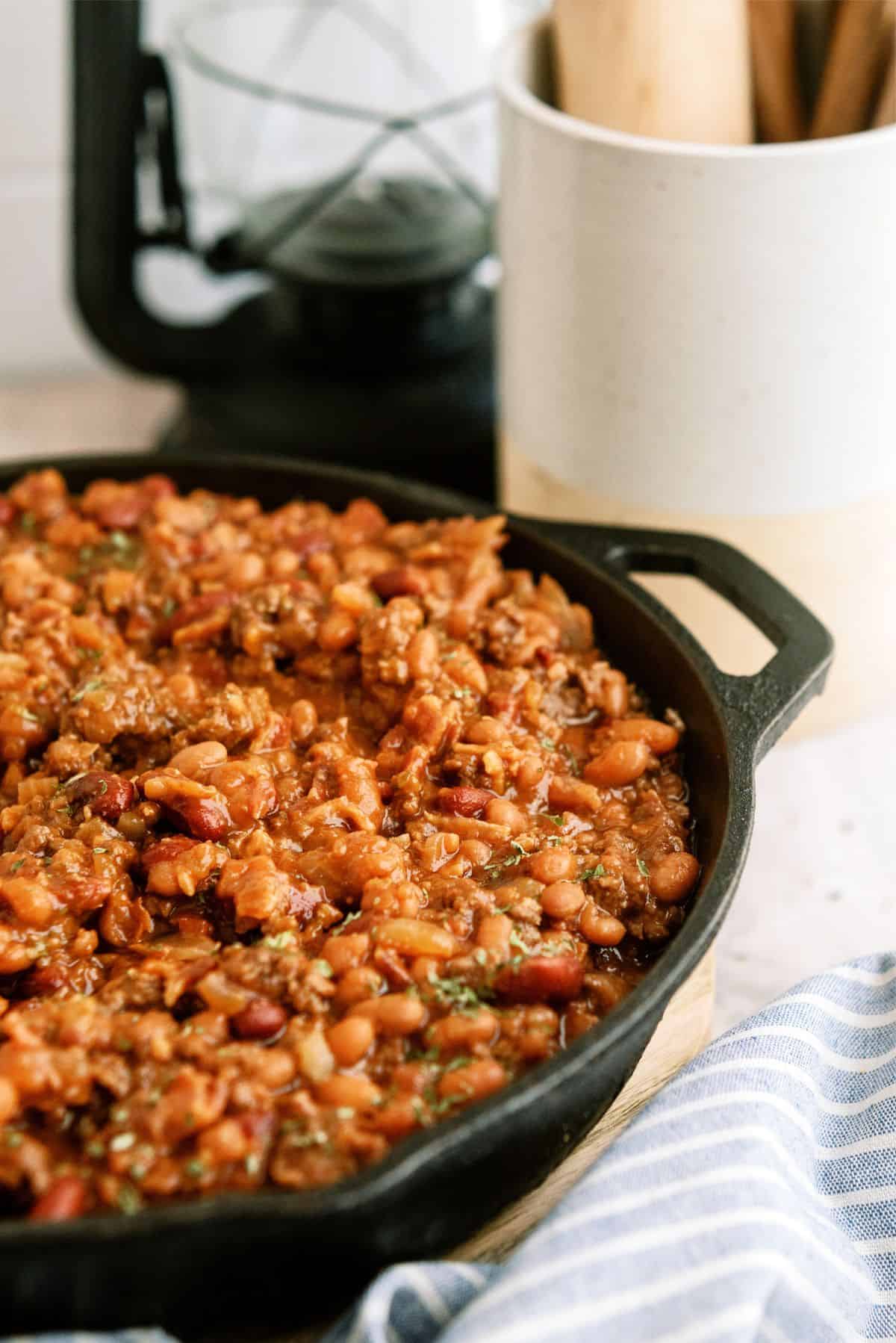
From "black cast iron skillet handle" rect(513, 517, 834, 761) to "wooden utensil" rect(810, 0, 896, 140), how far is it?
0.93 metres

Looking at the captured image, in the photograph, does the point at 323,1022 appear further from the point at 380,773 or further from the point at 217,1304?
the point at 380,773

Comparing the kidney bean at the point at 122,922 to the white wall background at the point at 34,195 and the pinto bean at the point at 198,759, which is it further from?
the white wall background at the point at 34,195

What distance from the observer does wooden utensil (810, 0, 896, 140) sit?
288 cm

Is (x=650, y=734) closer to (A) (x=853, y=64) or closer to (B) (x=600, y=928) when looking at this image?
(B) (x=600, y=928)

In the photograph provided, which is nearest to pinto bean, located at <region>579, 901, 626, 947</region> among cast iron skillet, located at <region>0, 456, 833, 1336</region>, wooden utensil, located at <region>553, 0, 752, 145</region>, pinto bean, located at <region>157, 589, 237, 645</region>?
cast iron skillet, located at <region>0, 456, 833, 1336</region>

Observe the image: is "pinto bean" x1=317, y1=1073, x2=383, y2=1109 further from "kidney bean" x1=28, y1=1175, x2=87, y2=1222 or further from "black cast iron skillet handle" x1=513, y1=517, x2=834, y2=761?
"black cast iron skillet handle" x1=513, y1=517, x2=834, y2=761

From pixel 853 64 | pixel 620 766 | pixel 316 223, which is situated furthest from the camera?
pixel 316 223

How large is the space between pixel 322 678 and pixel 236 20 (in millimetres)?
1834

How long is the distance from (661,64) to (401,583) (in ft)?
3.51

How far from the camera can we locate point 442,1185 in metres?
1.79

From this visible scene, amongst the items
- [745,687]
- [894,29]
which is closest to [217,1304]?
[745,687]

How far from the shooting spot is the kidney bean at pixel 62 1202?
1.73 meters

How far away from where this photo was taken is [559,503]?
10.2 feet

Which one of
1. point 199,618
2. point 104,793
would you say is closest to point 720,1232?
point 104,793
